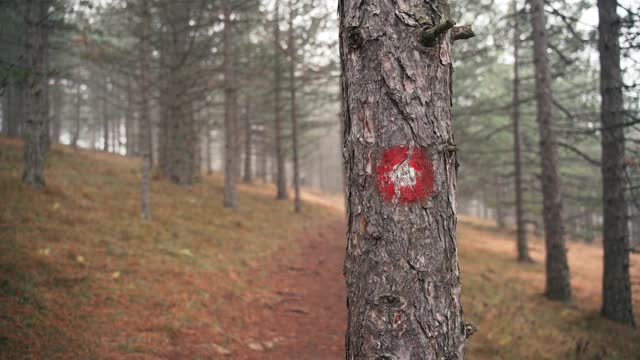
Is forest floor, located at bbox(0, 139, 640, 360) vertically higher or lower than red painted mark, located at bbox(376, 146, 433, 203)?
lower

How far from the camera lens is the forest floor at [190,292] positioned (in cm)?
536

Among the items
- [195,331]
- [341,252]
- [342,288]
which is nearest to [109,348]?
[195,331]

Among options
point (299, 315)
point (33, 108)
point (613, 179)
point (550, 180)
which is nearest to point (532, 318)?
point (613, 179)

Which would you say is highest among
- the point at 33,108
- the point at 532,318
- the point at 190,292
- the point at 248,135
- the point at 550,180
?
the point at 248,135

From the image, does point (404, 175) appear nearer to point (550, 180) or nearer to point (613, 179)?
point (613, 179)

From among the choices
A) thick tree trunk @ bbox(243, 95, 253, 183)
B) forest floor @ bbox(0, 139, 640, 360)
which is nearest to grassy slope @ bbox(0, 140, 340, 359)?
forest floor @ bbox(0, 139, 640, 360)

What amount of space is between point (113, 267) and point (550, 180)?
1045 centimetres

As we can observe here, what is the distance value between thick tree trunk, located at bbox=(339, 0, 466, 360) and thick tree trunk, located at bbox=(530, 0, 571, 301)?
30.3 feet

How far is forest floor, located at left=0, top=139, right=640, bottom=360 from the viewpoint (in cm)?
536

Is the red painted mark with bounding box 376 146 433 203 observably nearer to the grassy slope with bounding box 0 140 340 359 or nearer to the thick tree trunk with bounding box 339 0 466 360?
the thick tree trunk with bounding box 339 0 466 360

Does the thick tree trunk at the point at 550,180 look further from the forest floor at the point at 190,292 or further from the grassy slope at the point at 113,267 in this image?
the grassy slope at the point at 113,267

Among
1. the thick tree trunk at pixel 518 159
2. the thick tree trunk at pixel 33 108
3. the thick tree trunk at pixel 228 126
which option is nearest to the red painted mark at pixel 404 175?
the thick tree trunk at pixel 33 108

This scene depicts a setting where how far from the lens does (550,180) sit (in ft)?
32.0

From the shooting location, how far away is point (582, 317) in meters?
8.25
